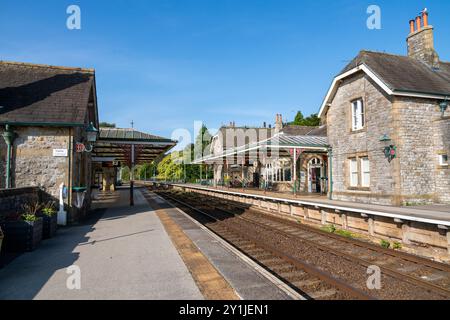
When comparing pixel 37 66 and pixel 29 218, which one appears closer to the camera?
pixel 29 218

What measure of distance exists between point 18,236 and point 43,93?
7.23 m

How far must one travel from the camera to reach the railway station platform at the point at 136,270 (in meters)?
4.38

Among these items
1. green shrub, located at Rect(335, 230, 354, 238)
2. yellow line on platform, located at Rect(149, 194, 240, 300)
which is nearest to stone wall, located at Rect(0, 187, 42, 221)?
yellow line on platform, located at Rect(149, 194, 240, 300)

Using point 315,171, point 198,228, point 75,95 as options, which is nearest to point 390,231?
point 198,228

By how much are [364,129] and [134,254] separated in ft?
40.2

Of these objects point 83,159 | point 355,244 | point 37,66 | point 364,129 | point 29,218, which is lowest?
point 355,244

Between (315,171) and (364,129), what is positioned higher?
(364,129)

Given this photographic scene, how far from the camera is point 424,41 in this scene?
52.2 feet

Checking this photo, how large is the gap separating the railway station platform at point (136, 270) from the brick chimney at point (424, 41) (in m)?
15.5

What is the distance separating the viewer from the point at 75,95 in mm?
12234

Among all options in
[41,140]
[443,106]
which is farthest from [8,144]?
[443,106]

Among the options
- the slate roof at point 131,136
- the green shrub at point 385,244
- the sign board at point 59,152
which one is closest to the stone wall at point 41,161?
the sign board at point 59,152

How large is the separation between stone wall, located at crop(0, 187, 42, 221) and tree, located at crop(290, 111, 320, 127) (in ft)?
148
